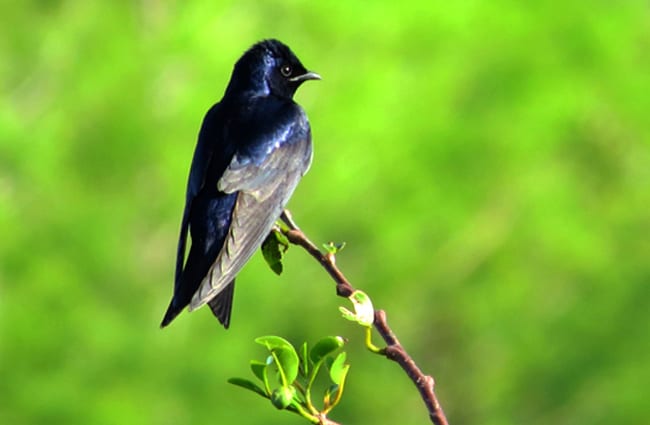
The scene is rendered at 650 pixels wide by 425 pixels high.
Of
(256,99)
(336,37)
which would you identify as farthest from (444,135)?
(256,99)

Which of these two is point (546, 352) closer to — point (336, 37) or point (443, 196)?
point (443, 196)

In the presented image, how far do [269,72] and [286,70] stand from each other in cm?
5

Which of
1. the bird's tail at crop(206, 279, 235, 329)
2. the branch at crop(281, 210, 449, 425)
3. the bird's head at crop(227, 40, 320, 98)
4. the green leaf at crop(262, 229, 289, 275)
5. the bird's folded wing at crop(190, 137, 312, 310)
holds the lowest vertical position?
the bird's tail at crop(206, 279, 235, 329)

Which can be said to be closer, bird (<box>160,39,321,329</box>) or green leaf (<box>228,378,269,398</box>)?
green leaf (<box>228,378,269,398</box>)

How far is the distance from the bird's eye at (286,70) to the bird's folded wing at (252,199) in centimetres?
A: 32

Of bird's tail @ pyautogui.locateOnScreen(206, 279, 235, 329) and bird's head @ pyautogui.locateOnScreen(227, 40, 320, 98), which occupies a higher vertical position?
bird's head @ pyautogui.locateOnScreen(227, 40, 320, 98)

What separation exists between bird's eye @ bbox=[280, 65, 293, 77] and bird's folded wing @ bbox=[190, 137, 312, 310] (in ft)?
1.04

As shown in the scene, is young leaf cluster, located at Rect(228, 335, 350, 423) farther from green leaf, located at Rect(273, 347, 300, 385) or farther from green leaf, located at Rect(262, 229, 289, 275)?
green leaf, located at Rect(262, 229, 289, 275)

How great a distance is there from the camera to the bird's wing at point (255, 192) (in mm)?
2361

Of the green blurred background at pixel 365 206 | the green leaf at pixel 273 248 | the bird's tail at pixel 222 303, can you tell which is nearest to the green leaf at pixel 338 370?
the green leaf at pixel 273 248

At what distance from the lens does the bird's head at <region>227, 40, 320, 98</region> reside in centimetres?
318

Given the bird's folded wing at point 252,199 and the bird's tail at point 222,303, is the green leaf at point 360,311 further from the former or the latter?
the bird's tail at point 222,303

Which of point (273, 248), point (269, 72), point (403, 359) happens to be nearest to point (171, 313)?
point (273, 248)

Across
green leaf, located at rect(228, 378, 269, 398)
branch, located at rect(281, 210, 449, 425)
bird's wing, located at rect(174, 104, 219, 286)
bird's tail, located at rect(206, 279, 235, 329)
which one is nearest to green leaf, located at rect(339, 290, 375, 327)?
branch, located at rect(281, 210, 449, 425)
